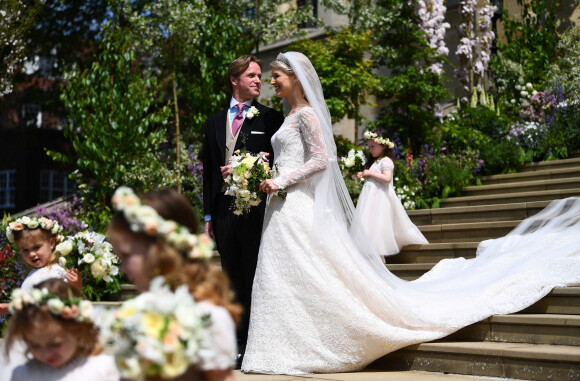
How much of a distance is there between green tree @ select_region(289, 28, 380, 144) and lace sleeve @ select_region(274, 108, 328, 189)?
25.0 feet

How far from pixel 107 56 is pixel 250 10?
4.80 metres

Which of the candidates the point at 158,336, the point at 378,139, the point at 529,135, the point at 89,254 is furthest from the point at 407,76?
the point at 158,336

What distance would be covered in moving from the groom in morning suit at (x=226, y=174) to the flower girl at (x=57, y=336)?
3148 mm

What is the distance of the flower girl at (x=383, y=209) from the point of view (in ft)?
28.8

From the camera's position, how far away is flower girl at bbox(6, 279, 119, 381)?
263cm

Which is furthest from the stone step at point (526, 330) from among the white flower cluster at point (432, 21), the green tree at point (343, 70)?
the white flower cluster at point (432, 21)

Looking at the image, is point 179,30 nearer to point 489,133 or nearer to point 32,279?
point 489,133

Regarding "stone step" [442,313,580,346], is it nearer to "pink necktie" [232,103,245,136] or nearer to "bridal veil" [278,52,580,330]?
"bridal veil" [278,52,580,330]

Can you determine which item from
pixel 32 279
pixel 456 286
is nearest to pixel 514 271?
pixel 456 286

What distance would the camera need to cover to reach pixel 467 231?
8773mm

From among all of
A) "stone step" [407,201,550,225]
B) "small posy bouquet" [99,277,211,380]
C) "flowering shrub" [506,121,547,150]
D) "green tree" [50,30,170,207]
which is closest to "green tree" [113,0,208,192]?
"green tree" [50,30,170,207]

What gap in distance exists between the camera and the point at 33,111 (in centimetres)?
2220

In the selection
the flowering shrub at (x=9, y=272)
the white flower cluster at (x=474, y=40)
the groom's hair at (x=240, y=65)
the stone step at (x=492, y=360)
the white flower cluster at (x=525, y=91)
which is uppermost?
the white flower cluster at (x=474, y=40)

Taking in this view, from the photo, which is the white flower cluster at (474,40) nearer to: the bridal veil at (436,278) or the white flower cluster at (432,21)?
the white flower cluster at (432,21)
